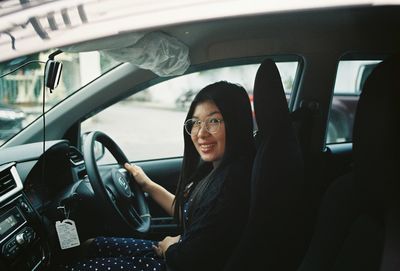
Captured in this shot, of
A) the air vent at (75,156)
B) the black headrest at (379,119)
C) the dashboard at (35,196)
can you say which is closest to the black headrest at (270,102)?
the black headrest at (379,119)

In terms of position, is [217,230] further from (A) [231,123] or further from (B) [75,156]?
(B) [75,156]

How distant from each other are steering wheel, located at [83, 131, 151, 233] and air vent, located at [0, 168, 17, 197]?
0.30 meters

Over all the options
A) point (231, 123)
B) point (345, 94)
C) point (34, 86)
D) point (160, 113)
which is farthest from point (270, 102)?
point (160, 113)

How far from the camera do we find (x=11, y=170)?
1.77m

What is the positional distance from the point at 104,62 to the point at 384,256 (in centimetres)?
138

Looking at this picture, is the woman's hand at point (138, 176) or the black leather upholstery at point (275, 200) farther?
the woman's hand at point (138, 176)

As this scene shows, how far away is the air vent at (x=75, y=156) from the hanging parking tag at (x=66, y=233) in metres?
0.40

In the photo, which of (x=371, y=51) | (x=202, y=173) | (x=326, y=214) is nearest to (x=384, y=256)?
(x=326, y=214)

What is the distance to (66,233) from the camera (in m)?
1.92

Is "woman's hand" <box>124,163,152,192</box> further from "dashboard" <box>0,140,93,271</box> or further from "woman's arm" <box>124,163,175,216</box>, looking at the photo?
"dashboard" <box>0,140,93,271</box>

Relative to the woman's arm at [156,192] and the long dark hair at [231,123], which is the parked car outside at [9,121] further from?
the long dark hair at [231,123]

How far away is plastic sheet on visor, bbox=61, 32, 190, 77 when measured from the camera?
1.55 meters

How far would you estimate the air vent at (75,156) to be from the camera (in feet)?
7.37

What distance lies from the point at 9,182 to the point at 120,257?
0.57m
